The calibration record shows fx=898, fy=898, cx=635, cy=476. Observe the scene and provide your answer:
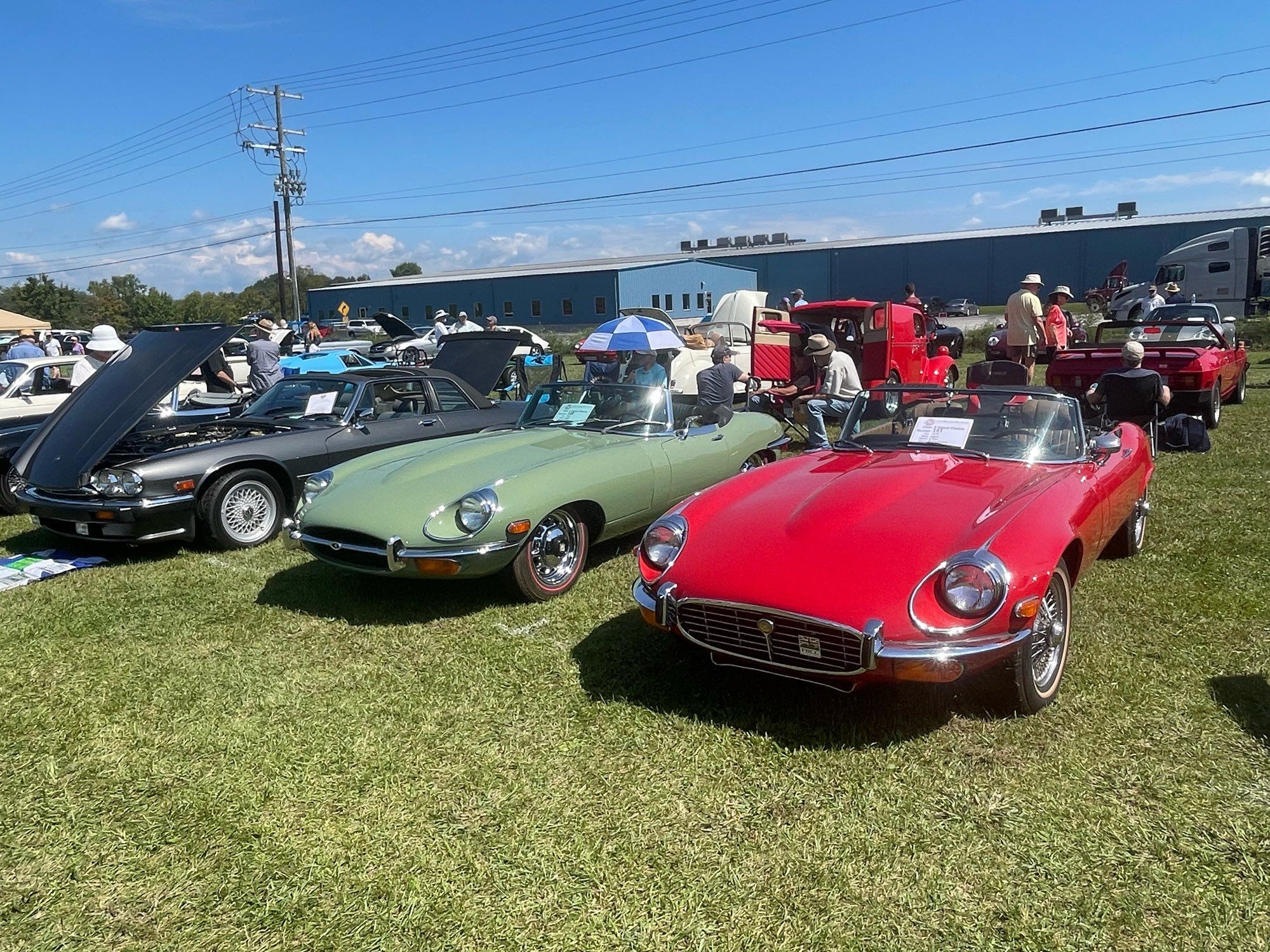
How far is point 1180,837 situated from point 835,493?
197cm

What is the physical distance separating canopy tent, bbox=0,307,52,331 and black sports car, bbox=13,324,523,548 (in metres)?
35.7

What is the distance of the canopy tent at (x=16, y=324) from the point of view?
3741cm

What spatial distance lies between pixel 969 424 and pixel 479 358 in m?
6.85

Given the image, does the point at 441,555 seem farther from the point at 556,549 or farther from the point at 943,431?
the point at 943,431

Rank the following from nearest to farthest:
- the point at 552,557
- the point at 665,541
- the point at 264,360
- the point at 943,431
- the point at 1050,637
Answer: the point at 1050,637 → the point at 665,541 → the point at 943,431 → the point at 552,557 → the point at 264,360

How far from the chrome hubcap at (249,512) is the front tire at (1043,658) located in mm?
5728

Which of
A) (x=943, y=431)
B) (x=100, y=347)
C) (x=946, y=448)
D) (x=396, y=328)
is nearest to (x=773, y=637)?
(x=946, y=448)

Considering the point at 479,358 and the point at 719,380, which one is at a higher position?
the point at 479,358

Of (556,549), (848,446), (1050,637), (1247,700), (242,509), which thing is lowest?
(1247,700)

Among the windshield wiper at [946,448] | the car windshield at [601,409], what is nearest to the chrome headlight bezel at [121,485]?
the car windshield at [601,409]

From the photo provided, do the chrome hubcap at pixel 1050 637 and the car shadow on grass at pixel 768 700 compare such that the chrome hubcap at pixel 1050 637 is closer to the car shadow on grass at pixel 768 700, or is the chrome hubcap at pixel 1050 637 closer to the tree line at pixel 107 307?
the car shadow on grass at pixel 768 700

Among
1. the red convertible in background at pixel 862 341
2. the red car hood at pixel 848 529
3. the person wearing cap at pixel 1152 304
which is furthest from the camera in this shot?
the person wearing cap at pixel 1152 304

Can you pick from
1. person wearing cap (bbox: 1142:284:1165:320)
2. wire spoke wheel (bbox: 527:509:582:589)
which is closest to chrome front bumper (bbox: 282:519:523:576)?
wire spoke wheel (bbox: 527:509:582:589)

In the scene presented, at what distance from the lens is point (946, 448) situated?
16.4 ft
